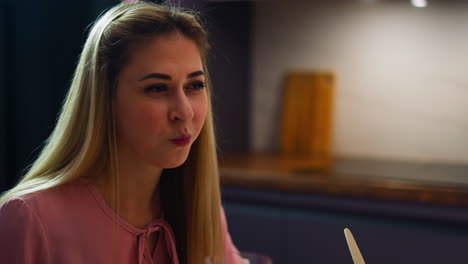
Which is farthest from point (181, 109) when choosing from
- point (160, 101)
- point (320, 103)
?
point (320, 103)

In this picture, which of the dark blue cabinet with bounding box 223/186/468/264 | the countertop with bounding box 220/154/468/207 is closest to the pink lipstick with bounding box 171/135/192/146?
the dark blue cabinet with bounding box 223/186/468/264

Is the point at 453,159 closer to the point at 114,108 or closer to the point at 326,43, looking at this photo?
the point at 326,43

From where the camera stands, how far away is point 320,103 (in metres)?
2.91

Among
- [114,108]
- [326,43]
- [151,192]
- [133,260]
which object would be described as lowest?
[133,260]

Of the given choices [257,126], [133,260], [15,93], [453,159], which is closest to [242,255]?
[133,260]

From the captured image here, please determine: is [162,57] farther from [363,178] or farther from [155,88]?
[363,178]

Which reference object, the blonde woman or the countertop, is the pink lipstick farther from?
the countertop

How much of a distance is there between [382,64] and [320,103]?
1.07ft

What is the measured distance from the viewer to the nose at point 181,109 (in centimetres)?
91

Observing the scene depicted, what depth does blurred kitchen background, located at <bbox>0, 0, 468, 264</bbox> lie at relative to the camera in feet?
6.63

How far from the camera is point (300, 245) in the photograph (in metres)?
1.07

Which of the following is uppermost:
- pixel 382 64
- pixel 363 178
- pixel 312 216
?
pixel 382 64

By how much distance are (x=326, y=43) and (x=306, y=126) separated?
399mm

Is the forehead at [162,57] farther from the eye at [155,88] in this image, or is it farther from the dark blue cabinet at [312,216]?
the dark blue cabinet at [312,216]
